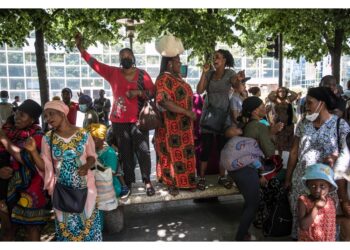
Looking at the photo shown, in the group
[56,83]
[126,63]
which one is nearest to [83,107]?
[126,63]

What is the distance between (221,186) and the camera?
15.5 ft

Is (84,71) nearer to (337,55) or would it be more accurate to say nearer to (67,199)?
(337,55)

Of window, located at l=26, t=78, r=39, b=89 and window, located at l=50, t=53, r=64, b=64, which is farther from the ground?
window, located at l=50, t=53, r=64, b=64

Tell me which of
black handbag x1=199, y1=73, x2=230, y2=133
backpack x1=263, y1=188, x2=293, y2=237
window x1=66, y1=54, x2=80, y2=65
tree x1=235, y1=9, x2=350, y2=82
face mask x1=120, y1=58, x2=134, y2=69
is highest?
window x1=66, y1=54, x2=80, y2=65

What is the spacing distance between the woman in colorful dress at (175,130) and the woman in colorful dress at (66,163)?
47.5 inches

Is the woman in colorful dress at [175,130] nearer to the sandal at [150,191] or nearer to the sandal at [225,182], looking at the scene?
the sandal at [150,191]

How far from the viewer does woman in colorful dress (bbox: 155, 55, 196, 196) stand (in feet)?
13.6

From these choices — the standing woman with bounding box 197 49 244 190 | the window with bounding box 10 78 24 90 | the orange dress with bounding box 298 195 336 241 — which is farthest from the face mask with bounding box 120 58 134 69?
the window with bounding box 10 78 24 90

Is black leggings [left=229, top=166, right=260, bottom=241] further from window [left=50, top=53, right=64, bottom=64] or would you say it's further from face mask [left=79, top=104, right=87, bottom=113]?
window [left=50, top=53, right=64, bottom=64]

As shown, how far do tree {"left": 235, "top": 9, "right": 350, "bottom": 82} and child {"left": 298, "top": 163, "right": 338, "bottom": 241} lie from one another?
175 inches

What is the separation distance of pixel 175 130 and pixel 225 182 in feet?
3.47

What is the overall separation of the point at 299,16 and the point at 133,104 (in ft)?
17.8

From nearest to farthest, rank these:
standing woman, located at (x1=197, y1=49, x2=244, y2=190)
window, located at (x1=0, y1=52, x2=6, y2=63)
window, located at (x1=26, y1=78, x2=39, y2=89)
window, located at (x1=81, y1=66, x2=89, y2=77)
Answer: standing woman, located at (x1=197, y1=49, x2=244, y2=190)
window, located at (x1=0, y1=52, x2=6, y2=63)
window, located at (x1=26, y1=78, x2=39, y2=89)
window, located at (x1=81, y1=66, x2=89, y2=77)

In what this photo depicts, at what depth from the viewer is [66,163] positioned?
3234mm
